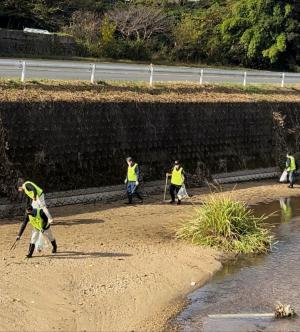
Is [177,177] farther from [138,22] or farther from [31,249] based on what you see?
[138,22]

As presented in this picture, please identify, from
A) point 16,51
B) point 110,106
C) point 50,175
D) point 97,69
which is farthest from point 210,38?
point 50,175

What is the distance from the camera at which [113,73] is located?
2445 centimetres

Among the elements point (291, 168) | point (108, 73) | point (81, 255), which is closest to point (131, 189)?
point (81, 255)

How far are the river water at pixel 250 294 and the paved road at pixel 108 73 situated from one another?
10.6 m

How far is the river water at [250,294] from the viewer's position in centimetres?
995

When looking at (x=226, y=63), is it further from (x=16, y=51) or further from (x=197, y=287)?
(x=197, y=287)

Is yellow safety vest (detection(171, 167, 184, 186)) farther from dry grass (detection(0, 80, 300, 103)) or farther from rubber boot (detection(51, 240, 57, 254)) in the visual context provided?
rubber boot (detection(51, 240, 57, 254))

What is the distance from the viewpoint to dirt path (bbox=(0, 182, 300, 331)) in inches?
382

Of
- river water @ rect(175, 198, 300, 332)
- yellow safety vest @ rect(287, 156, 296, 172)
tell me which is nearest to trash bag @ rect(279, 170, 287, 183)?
yellow safety vest @ rect(287, 156, 296, 172)

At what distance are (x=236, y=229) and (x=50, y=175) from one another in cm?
638

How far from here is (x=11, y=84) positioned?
19062 mm

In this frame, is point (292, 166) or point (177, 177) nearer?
point (177, 177)

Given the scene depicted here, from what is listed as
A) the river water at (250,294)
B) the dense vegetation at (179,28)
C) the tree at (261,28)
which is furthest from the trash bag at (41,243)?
the tree at (261,28)

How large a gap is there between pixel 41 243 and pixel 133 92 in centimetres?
1075
